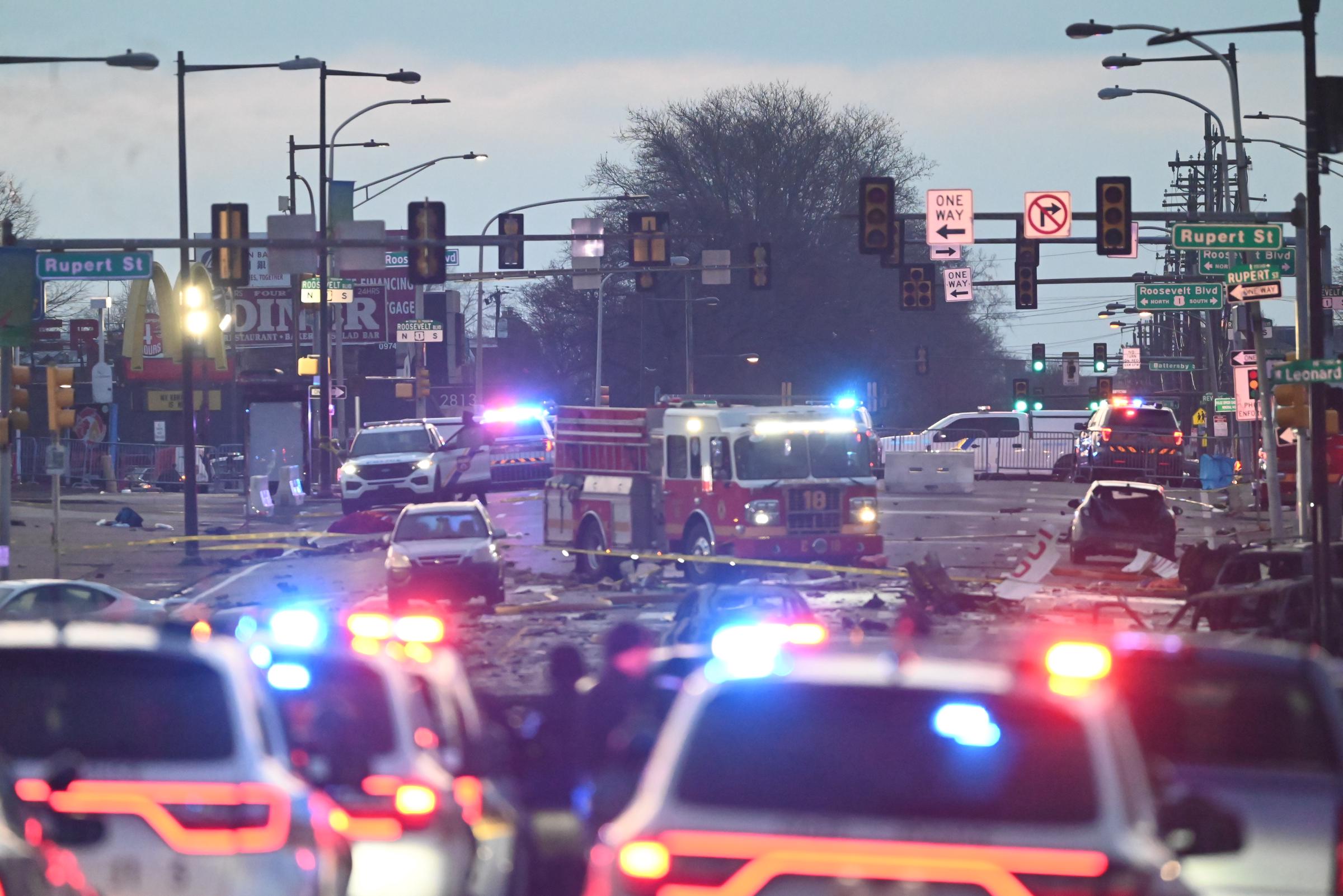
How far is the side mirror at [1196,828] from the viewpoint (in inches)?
227

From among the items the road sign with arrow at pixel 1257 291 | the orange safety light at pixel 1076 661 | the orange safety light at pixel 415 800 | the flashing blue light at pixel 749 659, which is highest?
the road sign with arrow at pixel 1257 291

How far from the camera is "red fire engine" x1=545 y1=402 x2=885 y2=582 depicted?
94.6 ft

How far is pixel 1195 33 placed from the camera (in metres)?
27.7

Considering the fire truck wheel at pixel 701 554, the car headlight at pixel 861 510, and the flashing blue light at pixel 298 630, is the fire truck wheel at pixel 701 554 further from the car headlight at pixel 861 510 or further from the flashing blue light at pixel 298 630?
the flashing blue light at pixel 298 630

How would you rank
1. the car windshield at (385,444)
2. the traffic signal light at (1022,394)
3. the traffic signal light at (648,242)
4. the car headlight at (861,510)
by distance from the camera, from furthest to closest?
the traffic signal light at (1022,394) → the car windshield at (385,444) → the traffic signal light at (648,242) → the car headlight at (861,510)

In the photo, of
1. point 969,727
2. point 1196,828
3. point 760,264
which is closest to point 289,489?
point 760,264

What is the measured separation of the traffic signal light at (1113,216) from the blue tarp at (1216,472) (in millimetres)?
26493

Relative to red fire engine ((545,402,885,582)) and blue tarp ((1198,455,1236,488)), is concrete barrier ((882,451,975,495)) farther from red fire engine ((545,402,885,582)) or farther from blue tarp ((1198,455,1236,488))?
red fire engine ((545,402,885,582))

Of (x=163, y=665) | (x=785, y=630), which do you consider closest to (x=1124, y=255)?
(x=785, y=630)

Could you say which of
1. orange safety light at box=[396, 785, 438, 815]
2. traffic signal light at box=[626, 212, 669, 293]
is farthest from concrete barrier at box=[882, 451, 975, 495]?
orange safety light at box=[396, 785, 438, 815]

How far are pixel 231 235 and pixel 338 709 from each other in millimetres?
26598

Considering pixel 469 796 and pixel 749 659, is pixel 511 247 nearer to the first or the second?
pixel 469 796

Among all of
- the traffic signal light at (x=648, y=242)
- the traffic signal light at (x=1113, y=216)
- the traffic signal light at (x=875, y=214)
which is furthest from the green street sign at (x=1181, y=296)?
the traffic signal light at (x=648, y=242)

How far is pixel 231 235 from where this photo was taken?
33.3 metres
